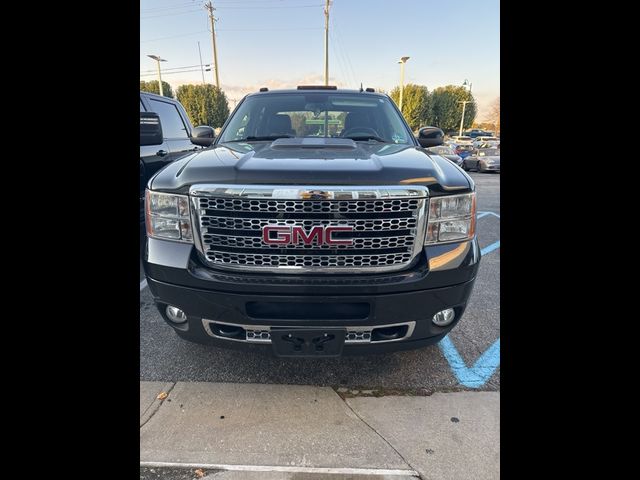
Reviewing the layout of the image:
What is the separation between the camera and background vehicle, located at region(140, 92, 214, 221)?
3.56 m

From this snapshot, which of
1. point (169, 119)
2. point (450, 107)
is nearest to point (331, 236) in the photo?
point (169, 119)

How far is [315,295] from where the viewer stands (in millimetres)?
1735

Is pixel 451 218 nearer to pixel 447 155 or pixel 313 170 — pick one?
pixel 313 170

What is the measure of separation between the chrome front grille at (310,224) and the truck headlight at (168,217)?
0.07 meters

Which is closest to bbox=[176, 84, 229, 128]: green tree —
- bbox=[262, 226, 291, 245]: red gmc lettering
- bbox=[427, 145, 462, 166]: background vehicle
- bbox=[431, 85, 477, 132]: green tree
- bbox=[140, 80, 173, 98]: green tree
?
bbox=[140, 80, 173, 98]: green tree

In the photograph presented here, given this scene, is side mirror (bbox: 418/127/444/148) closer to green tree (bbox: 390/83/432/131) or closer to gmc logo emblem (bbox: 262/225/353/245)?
gmc logo emblem (bbox: 262/225/353/245)

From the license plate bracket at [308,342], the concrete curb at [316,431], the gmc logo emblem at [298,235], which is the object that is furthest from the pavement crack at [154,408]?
the gmc logo emblem at [298,235]

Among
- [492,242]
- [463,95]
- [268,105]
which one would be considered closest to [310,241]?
[268,105]

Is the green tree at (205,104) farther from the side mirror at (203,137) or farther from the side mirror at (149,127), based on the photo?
the side mirror at (203,137)

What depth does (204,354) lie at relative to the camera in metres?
2.66

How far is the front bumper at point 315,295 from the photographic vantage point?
174 cm
